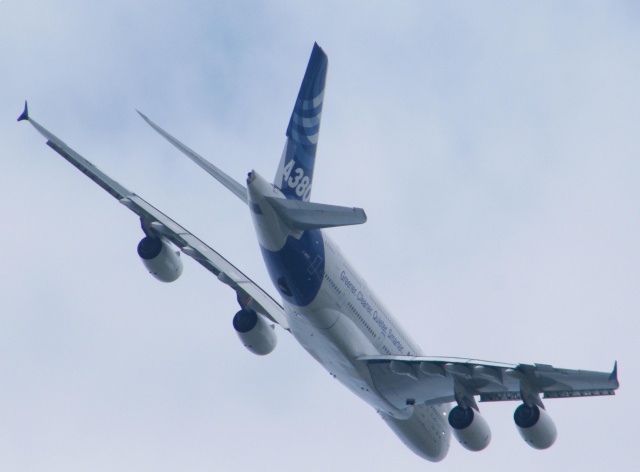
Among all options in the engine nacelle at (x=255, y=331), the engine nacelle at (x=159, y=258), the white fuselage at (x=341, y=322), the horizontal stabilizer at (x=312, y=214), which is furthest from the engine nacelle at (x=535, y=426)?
the engine nacelle at (x=159, y=258)

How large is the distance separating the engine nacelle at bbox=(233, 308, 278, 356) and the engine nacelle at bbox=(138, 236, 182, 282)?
2784mm

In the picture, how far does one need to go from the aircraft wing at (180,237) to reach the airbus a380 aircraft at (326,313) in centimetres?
4

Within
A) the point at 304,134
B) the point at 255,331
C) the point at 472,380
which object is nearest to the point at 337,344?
the point at 255,331

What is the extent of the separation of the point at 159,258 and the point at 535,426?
1237cm

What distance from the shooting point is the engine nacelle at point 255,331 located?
40531mm

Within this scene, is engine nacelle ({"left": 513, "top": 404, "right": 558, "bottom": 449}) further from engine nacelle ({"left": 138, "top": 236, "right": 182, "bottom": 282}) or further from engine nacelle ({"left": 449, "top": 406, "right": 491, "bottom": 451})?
engine nacelle ({"left": 138, "top": 236, "right": 182, "bottom": 282})

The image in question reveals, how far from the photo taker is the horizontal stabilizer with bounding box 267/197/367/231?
1218 inches

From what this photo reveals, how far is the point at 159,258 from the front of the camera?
128 feet

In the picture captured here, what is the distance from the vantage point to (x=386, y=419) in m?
42.4

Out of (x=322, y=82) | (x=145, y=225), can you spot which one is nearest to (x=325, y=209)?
(x=322, y=82)

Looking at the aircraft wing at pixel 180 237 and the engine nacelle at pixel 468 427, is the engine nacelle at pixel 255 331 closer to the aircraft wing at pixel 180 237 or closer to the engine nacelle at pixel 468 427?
the aircraft wing at pixel 180 237

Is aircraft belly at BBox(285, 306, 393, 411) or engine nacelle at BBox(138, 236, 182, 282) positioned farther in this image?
engine nacelle at BBox(138, 236, 182, 282)

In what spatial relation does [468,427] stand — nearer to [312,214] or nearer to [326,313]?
[326,313]

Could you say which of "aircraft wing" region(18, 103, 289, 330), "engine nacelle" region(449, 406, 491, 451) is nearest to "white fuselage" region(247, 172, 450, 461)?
"engine nacelle" region(449, 406, 491, 451)
